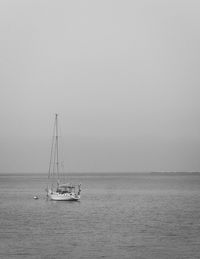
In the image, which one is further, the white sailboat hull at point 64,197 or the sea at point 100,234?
the white sailboat hull at point 64,197

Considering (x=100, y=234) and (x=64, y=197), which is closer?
(x=100, y=234)

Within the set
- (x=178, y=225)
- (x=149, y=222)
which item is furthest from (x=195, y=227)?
(x=149, y=222)

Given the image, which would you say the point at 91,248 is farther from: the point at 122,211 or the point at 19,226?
the point at 122,211

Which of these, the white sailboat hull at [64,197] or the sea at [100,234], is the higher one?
the white sailboat hull at [64,197]

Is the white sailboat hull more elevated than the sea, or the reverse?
the white sailboat hull

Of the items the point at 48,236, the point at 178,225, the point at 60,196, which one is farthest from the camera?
the point at 60,196

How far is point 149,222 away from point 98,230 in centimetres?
1050

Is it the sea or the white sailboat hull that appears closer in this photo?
the sea

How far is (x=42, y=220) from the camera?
244 feet

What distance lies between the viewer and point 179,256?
4444cm

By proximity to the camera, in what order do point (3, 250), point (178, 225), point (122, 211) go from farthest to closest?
point (122, 211) → point (178, 225) → point (3, 250)

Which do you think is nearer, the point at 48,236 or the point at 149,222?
the point at 48,236

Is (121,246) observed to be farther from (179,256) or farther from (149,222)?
(149,222)

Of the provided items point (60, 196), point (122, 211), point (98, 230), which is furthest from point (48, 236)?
point (60, 196)
